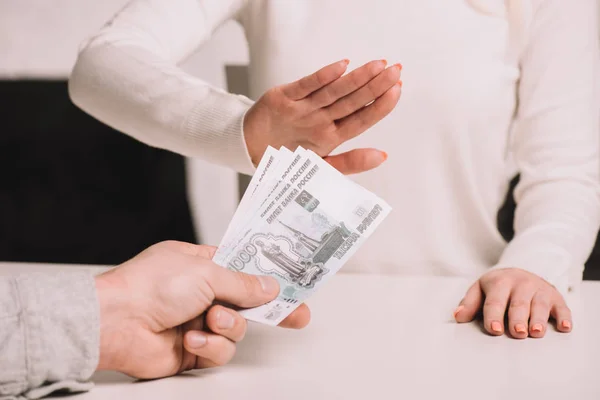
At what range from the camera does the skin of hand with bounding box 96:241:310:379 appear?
2.00ft

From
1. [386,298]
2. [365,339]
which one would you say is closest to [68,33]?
[386,298]

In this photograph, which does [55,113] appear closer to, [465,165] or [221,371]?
[465,165]

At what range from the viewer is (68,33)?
186 cm

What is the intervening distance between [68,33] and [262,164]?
1.32 m

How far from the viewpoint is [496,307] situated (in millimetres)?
841

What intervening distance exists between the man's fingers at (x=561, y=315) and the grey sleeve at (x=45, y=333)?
56 centimetres

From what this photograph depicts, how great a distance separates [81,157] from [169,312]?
1329mm

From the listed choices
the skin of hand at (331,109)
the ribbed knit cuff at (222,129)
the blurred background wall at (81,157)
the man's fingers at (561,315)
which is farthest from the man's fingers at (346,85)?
the blurred background wall at (81,157)

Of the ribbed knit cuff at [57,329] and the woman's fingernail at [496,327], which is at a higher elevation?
the ribbed knit cuff at [57,329]

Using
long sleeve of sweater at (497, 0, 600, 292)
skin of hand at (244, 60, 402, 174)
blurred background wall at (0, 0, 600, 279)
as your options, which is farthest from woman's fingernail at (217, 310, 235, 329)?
blurred background wall at (0, 0, 600, 279)

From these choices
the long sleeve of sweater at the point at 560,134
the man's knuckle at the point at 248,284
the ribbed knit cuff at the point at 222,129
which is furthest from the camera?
the long sleeve of sweater at the point at 560,134

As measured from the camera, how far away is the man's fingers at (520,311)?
0.81 meters

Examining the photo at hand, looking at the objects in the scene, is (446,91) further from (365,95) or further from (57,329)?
(57,329)

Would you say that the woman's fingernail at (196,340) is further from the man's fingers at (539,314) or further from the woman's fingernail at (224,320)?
the man's fingers at (539,314)
